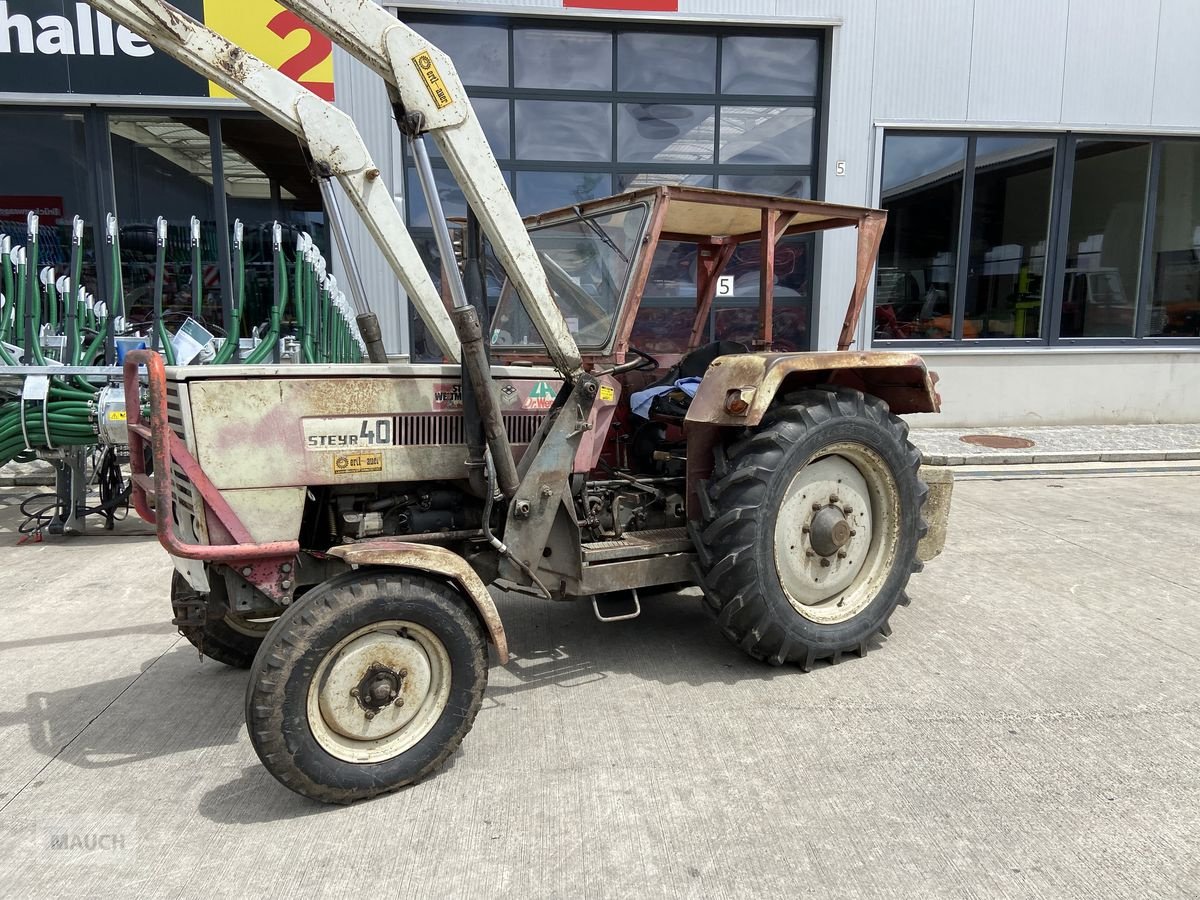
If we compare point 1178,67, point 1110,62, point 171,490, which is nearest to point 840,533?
point 171,490

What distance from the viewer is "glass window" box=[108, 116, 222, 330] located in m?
8.29

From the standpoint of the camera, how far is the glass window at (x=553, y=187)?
30.3 ft

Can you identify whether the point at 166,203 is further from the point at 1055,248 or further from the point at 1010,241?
the point at 1055,248

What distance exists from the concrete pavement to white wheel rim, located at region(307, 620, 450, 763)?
0.20 m

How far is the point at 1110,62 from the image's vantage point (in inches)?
379

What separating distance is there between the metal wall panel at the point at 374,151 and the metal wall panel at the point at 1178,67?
9.05 m

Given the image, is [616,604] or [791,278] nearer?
[616,604]

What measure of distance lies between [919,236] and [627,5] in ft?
14.7

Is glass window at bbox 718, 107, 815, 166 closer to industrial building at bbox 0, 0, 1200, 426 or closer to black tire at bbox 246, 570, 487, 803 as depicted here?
A: industrial building at bbox 0, 0, 1200, 426

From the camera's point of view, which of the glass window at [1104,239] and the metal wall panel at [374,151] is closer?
the metal wall panel at [374,151]

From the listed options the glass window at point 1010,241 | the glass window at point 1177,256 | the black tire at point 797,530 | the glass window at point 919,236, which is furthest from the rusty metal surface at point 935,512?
the glass window at point 1177,256

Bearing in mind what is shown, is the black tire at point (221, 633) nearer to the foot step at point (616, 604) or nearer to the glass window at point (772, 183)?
the foot step at point (616, 604)

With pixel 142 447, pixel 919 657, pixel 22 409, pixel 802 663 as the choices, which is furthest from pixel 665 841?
pixel 22 409

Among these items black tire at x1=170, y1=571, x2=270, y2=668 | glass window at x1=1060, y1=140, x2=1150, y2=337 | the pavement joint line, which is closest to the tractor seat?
black tire at x1=170, y1=571, x2=270, y2=668
